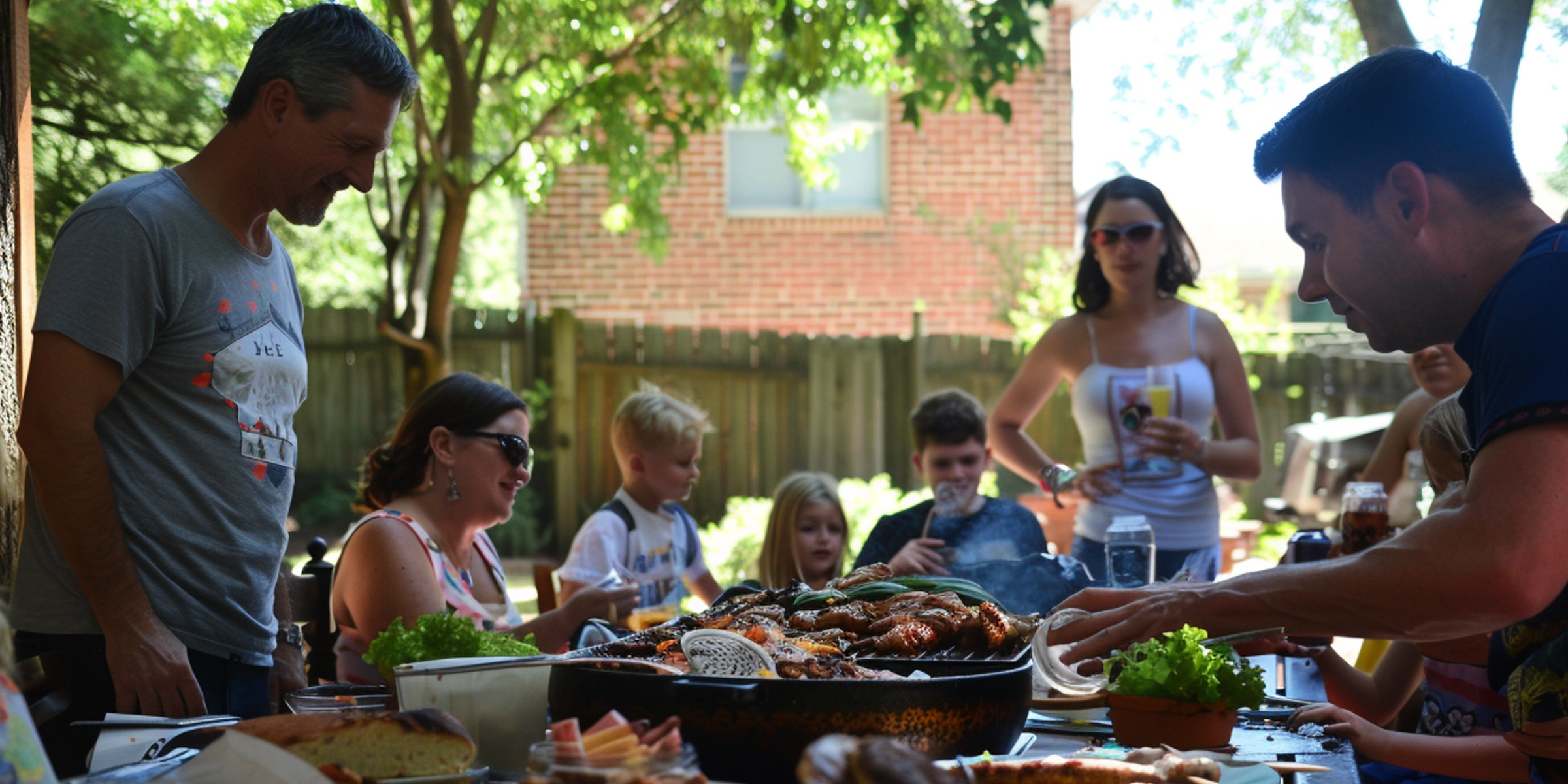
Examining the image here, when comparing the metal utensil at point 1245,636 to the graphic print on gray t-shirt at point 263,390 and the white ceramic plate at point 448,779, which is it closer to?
the white ceramic plate at point 448,779

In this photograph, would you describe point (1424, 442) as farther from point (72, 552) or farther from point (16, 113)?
point (16, 113)

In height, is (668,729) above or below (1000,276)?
below

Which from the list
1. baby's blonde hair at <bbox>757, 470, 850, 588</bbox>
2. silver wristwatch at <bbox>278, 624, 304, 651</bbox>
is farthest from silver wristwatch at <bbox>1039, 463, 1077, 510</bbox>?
silver wristwatch at <bbox>278, 624, 304, 651</bbox>

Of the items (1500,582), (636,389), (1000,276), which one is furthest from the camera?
(1000,276)

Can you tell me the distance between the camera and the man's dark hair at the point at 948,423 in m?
4.65

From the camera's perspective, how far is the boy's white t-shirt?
4.57 metres

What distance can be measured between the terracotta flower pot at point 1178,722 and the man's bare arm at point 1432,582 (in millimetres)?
155

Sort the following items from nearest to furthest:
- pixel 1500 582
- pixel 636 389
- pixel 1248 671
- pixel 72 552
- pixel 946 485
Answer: pixel 1500 582 → pixel 1248 671 → pixel 72 552 → pixel 946 485 → pixel 636 389

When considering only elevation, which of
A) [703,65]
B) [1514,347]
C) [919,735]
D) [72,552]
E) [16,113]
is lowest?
[919,735]

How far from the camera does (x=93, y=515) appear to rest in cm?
226

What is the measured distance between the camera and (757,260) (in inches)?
499

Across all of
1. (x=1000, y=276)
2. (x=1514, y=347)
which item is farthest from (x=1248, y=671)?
(x=1000, y=276)

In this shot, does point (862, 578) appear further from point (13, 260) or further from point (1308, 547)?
point (13, 260)

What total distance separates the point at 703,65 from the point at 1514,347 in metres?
7.34
